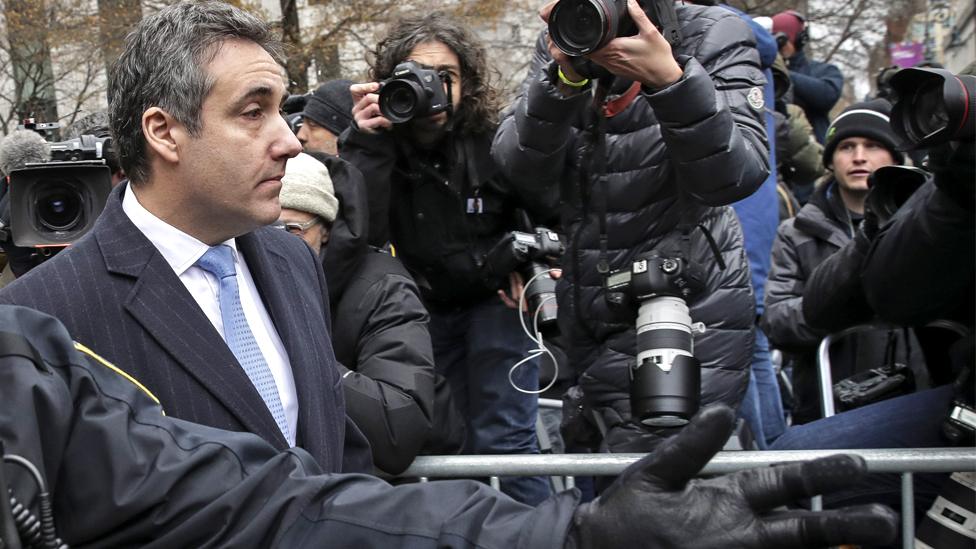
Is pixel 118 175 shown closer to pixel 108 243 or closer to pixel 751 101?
pixel 108 243

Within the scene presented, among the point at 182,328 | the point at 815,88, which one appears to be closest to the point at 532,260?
the point at 182,328

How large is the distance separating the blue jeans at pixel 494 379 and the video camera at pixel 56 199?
5.05 feet

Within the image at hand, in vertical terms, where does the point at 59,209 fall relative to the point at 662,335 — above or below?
above

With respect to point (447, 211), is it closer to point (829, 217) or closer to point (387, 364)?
point (387, 364)

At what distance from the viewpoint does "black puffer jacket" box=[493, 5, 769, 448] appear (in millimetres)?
3305

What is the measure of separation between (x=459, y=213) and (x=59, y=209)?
152 centimetres

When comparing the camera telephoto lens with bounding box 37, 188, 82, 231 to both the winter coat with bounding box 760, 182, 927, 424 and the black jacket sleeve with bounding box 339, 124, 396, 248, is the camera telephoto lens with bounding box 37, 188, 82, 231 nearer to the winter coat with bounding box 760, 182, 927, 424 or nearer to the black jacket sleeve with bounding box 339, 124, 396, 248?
the black jacket sleeve with bounding box 339, 124, 396, 248

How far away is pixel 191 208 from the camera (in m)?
2.42

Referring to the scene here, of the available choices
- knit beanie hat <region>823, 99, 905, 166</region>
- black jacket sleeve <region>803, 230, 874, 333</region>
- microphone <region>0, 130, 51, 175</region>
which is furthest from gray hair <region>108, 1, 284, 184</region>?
knit beanie hat <region>823, 99, 905, 166</region>

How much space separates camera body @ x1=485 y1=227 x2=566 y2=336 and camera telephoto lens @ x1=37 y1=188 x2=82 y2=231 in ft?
5.04

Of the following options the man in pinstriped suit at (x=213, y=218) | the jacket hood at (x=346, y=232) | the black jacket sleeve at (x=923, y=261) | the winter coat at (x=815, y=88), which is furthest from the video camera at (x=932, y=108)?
the winter coat at (x=815, y=88)

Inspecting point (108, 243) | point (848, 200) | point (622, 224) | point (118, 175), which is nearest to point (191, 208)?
point (108, 243)

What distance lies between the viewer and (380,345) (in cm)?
353

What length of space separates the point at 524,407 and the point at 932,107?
7.03 feet
